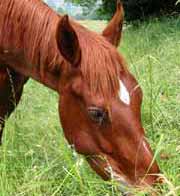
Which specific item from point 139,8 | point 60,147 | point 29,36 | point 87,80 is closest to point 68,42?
point 87,80

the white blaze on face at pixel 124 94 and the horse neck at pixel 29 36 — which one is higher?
the horse neck at pixel 29 36

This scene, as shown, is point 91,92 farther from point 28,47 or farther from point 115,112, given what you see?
point 28,47

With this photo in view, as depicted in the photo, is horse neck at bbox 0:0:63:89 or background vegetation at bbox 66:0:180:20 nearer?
horse neck at bbox 0:0:63:89

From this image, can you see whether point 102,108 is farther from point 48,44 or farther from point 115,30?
point 115,30

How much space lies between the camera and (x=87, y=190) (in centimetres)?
302

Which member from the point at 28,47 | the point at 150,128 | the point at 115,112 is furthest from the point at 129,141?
the point at 150,128

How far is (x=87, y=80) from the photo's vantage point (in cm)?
307

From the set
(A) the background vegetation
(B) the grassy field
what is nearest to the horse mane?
(B) the grassy field

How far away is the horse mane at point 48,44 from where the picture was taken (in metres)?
3.01

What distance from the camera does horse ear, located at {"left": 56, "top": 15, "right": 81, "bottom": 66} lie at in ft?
9.93

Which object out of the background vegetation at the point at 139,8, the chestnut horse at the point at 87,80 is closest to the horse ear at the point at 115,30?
the chestnut horse at the point at 87,80

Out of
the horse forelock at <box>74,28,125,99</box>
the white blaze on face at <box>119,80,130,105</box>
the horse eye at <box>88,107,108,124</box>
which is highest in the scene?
the horse forelock at <box>74,28,125,99</box>

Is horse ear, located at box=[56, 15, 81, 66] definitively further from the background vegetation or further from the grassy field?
the background vegetation

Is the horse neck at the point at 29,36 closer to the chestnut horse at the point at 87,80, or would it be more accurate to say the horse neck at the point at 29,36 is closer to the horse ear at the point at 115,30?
the chestnut horse at the point at 87,80
